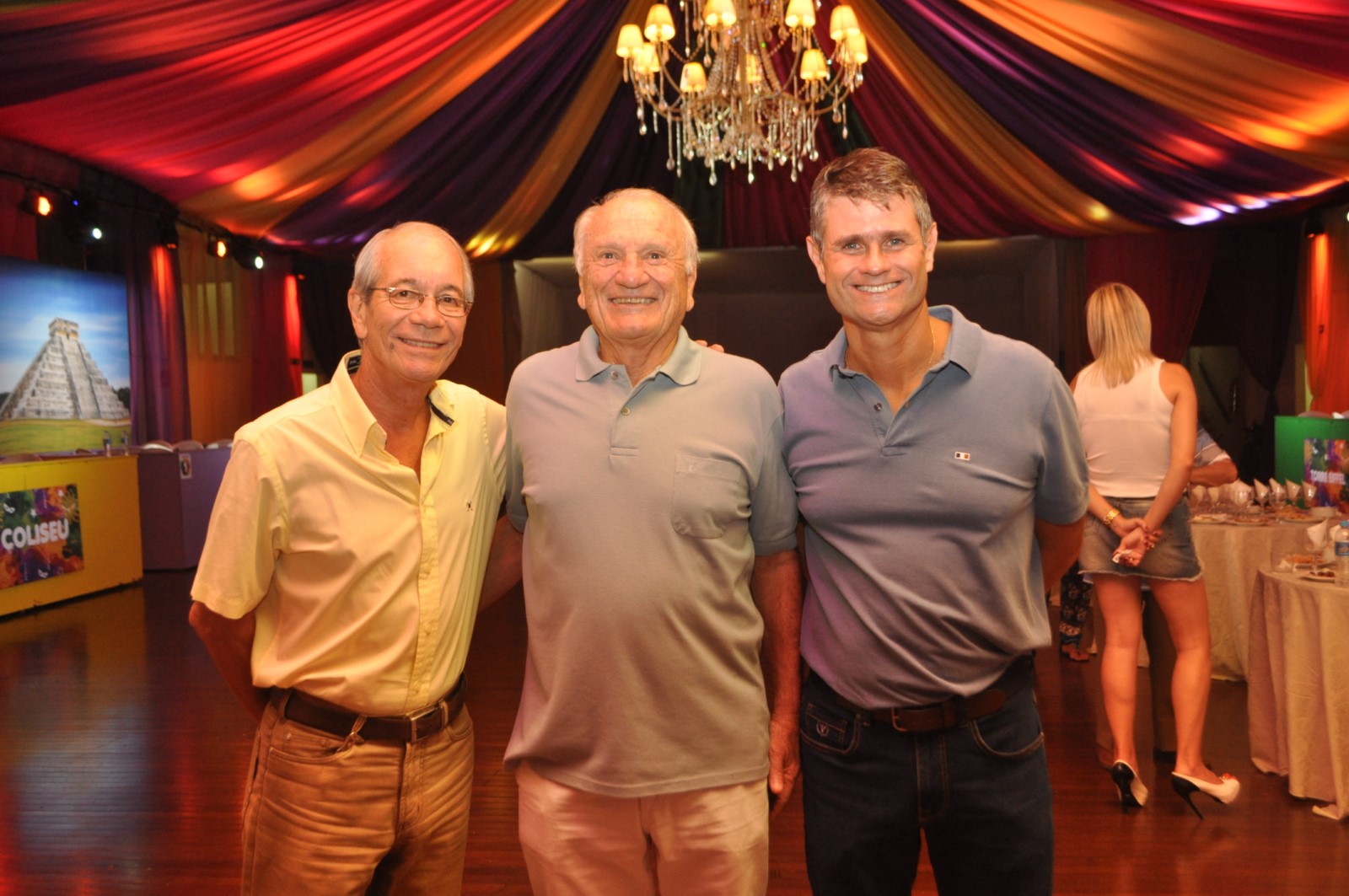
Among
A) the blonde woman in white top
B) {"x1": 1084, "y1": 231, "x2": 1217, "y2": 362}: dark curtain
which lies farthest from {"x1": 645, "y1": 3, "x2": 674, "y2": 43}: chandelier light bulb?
{"x1": 1084, "y1": 231, "x2": 1217, "y2": 362}: dark curtain

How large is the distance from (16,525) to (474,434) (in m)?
6.34

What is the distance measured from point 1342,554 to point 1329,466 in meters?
3.71

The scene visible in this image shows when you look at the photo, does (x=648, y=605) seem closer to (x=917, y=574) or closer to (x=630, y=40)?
(x=917, y=574)

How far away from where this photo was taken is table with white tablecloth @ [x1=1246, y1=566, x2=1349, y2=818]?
10.4 feet

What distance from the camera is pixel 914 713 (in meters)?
1.59

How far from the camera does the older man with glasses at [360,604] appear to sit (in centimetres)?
166

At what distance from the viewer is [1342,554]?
3279 millimetres

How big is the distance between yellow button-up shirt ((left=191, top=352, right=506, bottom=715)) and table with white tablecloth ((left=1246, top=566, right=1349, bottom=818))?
2.87 m

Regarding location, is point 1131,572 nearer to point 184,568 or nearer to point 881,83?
point 881,83

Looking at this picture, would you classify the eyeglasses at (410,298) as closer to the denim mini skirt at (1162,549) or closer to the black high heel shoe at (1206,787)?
the denim mini skirt at (1162,549)

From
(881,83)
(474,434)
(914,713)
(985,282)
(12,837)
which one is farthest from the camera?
(985,282)

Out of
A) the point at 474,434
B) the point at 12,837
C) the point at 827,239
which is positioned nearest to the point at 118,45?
the point at 12,837

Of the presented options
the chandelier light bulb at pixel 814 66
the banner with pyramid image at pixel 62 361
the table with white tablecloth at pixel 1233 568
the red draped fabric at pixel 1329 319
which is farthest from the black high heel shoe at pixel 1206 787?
the banner with pyramid image at pixel 62 361

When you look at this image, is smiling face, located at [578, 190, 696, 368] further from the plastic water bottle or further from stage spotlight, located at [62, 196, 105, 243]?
stage spotlight, located at [62, 196, 105, 243]
